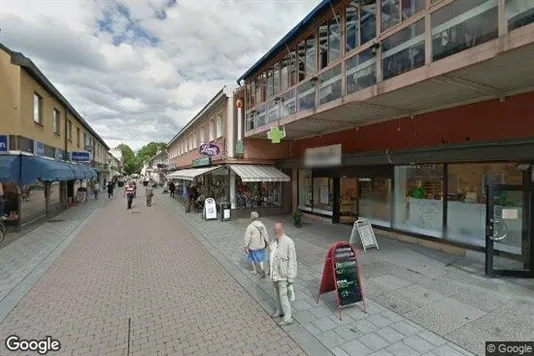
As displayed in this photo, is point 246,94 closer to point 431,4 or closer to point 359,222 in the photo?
point 359,222

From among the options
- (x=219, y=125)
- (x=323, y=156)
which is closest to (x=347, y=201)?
(x=323, y=156)

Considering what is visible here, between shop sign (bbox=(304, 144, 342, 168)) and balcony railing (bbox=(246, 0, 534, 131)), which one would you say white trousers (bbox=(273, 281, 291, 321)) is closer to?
balcony railing (bbox=(246, 0, 534, 131))

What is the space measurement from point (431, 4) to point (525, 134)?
3.35 metres

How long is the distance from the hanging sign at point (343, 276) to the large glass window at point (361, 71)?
4.34 meters

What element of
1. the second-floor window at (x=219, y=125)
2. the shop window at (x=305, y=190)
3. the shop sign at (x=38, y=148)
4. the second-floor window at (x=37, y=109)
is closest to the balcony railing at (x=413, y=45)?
the shop window at (x=305, y=190)

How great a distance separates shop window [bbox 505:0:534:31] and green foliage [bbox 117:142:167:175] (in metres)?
107

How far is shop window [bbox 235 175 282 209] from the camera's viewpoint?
16453mm

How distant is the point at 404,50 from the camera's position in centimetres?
656

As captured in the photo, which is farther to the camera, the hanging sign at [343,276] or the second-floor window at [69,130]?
the second-floor window at [69,130]

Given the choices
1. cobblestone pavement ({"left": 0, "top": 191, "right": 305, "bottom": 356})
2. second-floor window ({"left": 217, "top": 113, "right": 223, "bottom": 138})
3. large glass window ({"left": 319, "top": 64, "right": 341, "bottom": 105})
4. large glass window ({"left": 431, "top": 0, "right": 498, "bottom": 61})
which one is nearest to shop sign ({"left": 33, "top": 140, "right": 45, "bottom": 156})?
cobblestone pavement ({"left": 0, "top": 191, "right": 305, "bottom": 356})

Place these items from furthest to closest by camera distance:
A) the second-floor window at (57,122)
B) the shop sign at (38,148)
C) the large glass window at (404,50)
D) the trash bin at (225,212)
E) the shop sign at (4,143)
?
the second-floor window at (57,122) → the trash bin at (225,212) → the shop sign at (38,148) → the shop sign at (4,143) → the large glass window at (404,50)

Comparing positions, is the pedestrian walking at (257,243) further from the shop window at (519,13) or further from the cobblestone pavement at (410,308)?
the shop window at (519,13)

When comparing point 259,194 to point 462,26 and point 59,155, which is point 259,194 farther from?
point 462,26

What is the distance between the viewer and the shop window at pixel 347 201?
12.4 meters
